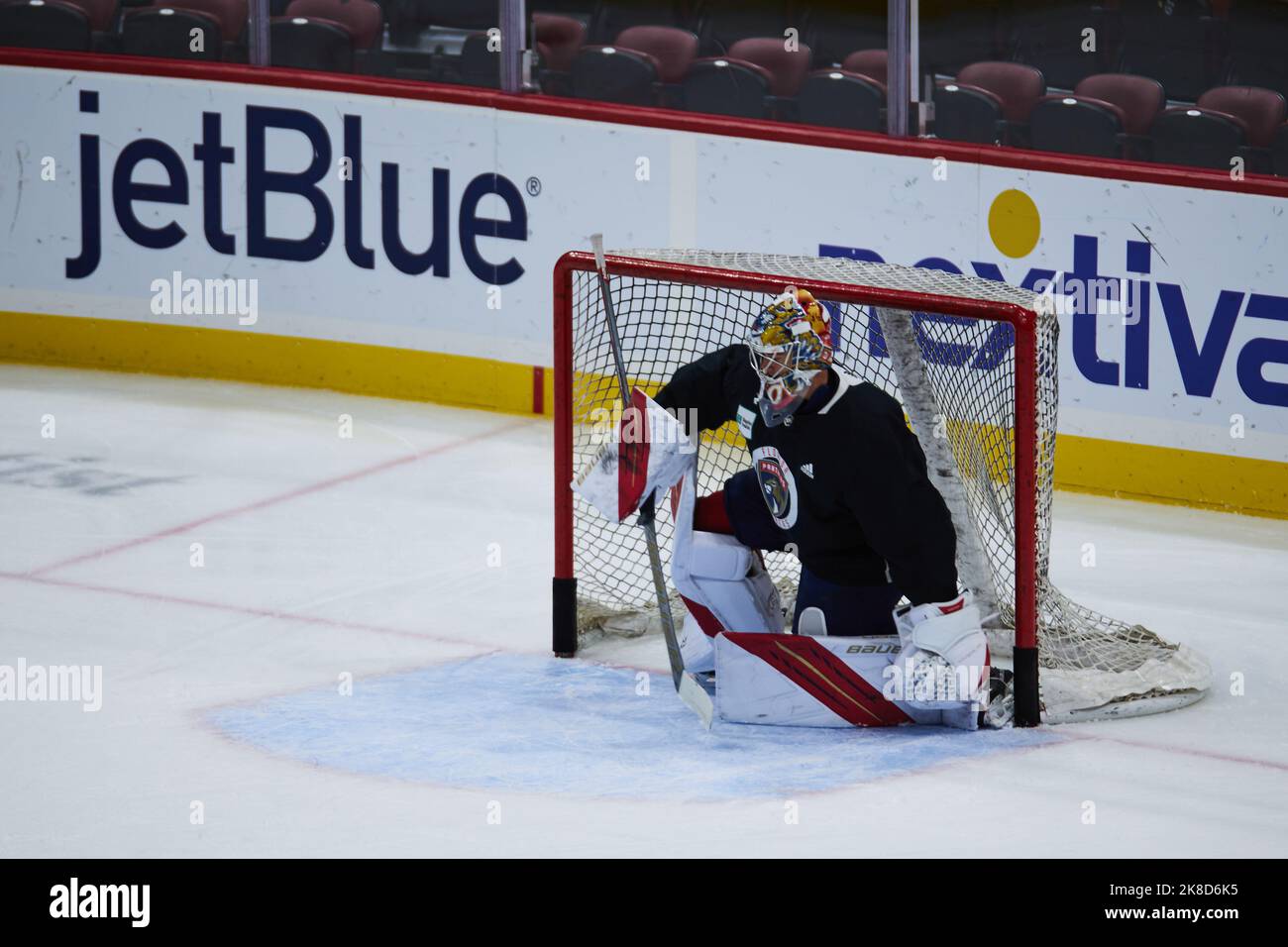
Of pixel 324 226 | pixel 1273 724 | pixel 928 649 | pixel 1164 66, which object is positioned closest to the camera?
pixel 928 649

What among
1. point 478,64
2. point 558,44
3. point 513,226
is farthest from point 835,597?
point 478,64

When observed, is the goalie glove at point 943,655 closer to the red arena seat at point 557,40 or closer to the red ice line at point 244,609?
the red ice line at point 244,609

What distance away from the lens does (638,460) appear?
16.0ft

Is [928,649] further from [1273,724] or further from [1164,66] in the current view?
[1164,66]

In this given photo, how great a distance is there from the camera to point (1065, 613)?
514 cm

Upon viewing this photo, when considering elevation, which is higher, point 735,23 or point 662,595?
point 735,23

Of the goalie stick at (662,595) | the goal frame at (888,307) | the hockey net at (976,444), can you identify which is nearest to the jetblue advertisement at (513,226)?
the hockey net at (976,444)

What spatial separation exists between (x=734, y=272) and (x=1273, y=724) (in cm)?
164

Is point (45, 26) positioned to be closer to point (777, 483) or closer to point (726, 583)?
point (726, 583)

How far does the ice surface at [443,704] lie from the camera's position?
13.9 ft

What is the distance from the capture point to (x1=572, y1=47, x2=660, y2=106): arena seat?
745 centimetres

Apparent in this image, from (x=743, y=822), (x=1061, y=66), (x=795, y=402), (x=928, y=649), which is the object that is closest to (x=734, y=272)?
(x=795, y=402)

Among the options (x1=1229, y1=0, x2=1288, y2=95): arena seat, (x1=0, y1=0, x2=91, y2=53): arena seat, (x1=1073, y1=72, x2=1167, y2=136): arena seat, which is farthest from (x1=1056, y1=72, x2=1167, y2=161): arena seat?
(x1=0, y1=0, x2=91, y2=53): arena seat

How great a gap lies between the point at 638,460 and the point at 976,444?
0.83m
